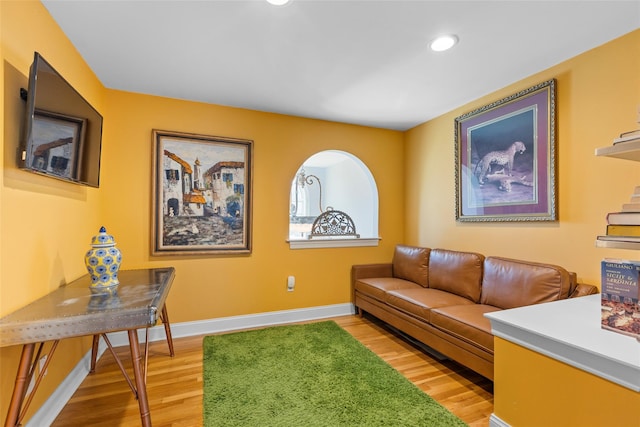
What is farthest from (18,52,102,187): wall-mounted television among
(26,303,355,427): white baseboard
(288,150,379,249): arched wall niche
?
(288,150,379,249): arched wall niche

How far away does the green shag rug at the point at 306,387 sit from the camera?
5.83ft

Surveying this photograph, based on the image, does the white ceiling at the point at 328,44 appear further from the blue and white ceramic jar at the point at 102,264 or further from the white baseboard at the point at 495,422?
the white baseboard at the point at 495,422

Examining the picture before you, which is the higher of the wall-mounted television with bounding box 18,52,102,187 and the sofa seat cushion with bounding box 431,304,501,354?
the wall-mounted television with bounding box 18,52,102,187

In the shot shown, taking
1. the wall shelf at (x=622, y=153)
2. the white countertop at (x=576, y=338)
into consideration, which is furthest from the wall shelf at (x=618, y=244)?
the white countertop at (x=576, y=338)

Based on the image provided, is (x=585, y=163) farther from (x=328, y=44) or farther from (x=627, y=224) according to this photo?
(x=328, y=44)

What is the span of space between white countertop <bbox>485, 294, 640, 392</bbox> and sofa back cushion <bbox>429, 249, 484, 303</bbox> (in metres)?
0.91

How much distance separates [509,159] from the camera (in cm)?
265

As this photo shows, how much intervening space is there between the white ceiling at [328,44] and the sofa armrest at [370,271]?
75.3 inches

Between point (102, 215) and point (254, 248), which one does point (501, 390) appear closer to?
point (254, 248)

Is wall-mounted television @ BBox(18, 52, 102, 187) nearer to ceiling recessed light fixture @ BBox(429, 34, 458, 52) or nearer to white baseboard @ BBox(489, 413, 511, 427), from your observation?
ceiling recessed light fixture @ BBox(429, 34, 458, 52)

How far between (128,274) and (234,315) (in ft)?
3.87

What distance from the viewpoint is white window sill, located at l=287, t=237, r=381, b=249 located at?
3506mm

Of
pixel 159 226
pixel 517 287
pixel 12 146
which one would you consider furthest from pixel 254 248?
pixel 517 287

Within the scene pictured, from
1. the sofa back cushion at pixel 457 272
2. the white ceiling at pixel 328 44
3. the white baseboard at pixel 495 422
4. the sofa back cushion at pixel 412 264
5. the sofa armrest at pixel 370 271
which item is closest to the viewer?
the white baseboard at pixel 495 422
